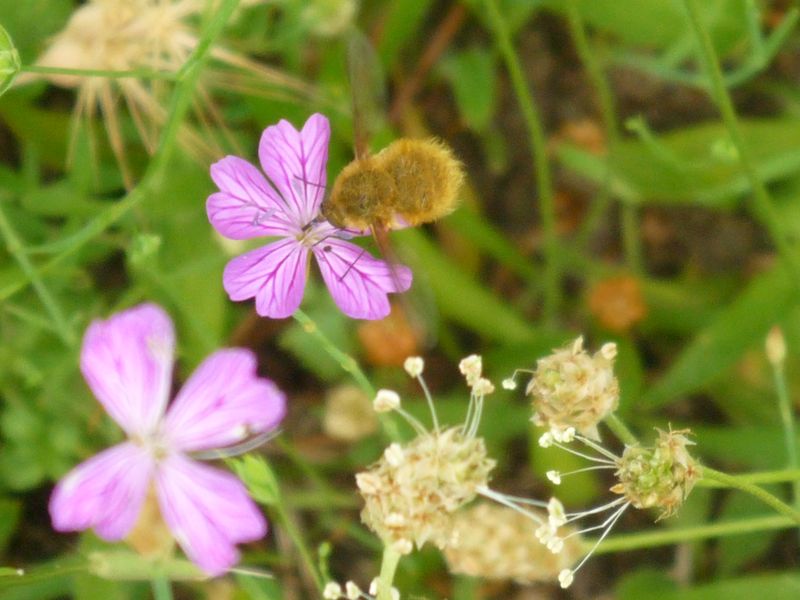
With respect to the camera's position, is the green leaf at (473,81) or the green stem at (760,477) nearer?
the green stem at (760,477)

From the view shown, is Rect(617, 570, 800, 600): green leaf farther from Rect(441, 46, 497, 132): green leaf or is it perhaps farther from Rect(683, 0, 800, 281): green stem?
Rect(441, 46, 497, 132): green leaf

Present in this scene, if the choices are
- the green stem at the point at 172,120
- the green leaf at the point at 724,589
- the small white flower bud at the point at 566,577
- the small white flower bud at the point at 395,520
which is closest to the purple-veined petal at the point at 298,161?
the green stem at the point at 172,120

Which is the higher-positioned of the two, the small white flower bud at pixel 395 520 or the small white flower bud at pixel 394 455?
the small white flower bud at pixel 394 455

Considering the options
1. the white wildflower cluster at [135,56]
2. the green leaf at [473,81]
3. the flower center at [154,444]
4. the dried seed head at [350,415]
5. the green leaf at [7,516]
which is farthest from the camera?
the green leaf at [473,81]

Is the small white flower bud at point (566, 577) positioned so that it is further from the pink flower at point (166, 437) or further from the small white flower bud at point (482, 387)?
the pink flower at point (166, 437)

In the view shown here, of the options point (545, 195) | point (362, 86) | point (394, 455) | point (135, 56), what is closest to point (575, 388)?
point (394, 455)

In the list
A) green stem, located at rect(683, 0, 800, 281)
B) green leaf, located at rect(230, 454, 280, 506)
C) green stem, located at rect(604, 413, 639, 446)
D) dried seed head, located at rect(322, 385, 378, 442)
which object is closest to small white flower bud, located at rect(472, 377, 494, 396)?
green stem, located at rect(604, 413, 639, 446)

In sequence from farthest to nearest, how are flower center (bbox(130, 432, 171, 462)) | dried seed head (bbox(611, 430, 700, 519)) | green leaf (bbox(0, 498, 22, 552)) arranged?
green leaf (bbox(0, 498, 22, 552)), flower center (bbox(130, 432, 171, 462)), dried seed head (bbox(611, 430, 700, 519))
